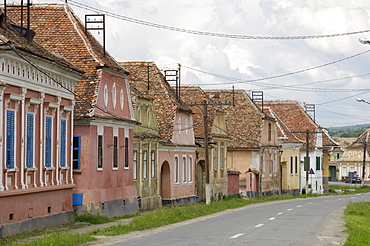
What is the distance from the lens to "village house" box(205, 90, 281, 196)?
68062 millimetres

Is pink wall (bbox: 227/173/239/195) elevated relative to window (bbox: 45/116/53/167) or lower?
lower

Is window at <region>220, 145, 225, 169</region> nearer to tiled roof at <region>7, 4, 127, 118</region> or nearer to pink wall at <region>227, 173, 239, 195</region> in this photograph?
pink wall at <region>227, 173, 239, 195</region>

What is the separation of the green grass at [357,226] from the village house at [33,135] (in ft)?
34.6

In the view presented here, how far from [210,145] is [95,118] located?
25567mm

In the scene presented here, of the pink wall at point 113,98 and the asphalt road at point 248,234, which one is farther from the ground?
the pink wall at point 113,98

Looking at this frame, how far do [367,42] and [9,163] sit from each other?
14022 millimetres

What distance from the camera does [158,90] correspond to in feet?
169

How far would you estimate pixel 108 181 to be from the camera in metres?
35.8

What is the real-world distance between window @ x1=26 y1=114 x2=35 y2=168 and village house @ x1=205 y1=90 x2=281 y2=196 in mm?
40520

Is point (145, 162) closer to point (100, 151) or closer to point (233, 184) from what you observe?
point (100, 151)

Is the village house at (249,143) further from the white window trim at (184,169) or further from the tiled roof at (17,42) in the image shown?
the tiled roof at (17,42)

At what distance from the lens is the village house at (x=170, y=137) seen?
48562 mm

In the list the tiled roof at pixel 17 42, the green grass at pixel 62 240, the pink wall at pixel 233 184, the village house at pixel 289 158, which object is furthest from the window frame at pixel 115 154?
the village house at pixel 289 158

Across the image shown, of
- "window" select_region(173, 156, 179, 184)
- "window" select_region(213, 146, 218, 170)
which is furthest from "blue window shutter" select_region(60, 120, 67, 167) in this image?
"window" select_region(213, 146, 218, 170)
